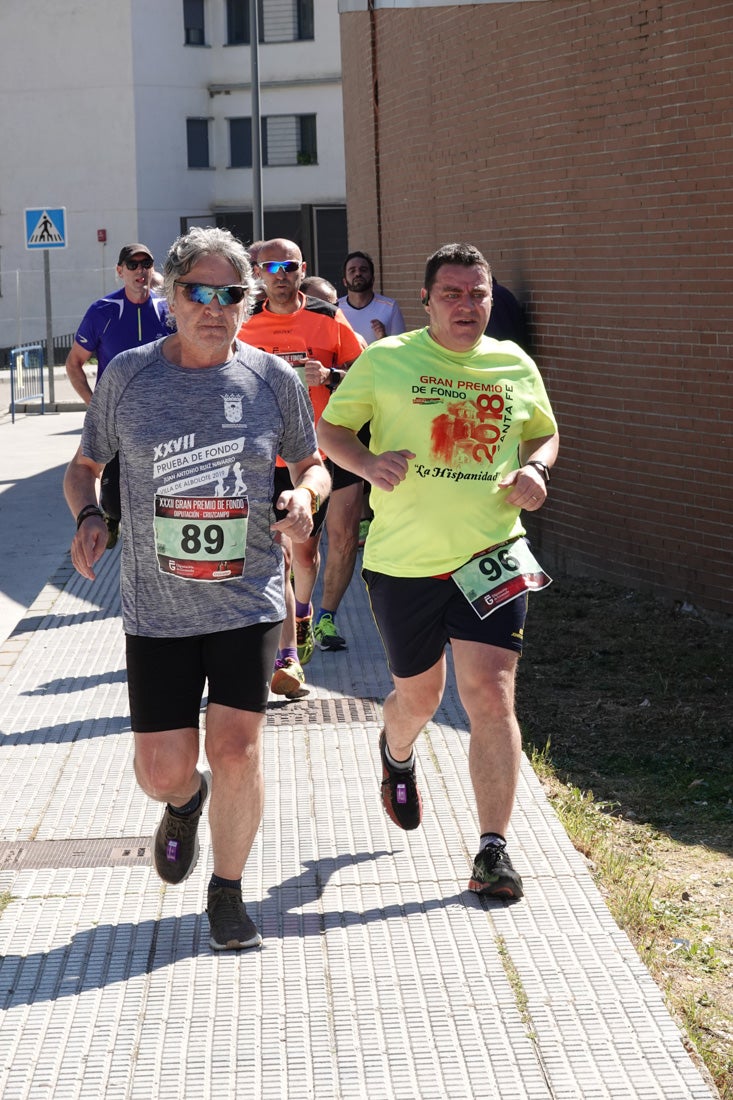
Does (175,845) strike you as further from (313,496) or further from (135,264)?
(135,264)

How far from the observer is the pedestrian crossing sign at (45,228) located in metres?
25.8

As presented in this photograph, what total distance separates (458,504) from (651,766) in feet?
7.60

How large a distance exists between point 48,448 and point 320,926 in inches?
632

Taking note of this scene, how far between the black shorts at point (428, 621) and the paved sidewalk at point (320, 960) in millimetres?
710

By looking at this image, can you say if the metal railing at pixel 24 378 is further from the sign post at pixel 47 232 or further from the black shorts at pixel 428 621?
the black shorts at pixel 428 621

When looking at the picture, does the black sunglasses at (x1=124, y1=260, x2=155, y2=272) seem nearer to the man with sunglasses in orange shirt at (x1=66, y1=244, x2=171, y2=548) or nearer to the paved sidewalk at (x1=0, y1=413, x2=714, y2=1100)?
the man with sunglasses in orange shirt at (x1=66, y1=244, x2=171, y2=548)

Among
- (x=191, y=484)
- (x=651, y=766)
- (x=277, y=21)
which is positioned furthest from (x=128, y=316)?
(x=277, y=21)

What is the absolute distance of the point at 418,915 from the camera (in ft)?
15.7

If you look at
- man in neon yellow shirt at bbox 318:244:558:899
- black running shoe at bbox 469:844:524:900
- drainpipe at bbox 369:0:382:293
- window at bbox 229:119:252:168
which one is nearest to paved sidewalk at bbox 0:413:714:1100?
black running shoe at bbox 469:844:524:900

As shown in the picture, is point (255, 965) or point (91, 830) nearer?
point (255, 965)

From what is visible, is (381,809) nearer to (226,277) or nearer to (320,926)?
(320,926)

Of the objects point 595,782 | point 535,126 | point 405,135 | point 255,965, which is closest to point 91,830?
point 255,965

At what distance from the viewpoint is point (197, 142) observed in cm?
4741

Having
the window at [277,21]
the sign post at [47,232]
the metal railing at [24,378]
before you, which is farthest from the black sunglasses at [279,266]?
the window at [277,21]
